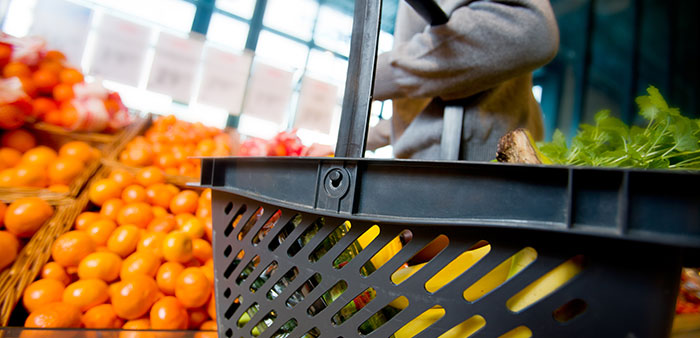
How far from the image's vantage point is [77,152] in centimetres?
115

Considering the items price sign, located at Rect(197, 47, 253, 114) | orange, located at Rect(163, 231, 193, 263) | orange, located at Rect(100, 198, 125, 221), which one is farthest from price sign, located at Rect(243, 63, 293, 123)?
orange, located at Rect(163, 231, 193, 263)

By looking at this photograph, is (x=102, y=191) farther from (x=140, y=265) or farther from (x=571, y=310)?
(x=571, y=310)

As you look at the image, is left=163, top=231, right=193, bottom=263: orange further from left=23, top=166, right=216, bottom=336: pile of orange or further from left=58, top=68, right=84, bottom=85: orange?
left=58, top=68, right=84, bottom=85: orange

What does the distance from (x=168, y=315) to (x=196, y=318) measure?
9 cm

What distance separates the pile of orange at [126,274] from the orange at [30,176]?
20 centimetres

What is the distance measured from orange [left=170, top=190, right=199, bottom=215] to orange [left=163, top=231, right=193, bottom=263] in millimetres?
270

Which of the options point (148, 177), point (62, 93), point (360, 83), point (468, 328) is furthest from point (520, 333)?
point (62, 93)

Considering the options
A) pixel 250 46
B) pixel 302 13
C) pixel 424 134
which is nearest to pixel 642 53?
pixel 302 13

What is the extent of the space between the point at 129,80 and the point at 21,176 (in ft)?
2.18

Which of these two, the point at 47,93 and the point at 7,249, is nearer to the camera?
the point at 7,249

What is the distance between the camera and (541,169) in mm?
233

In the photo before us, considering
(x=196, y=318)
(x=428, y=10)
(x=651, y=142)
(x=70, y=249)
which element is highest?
(x=428, y=10)

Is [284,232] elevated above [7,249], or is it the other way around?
[284,232]

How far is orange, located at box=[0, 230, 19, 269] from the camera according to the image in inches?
29.2
